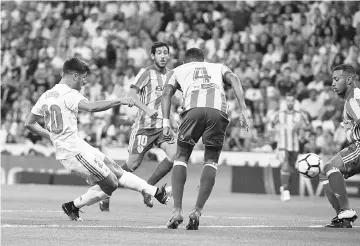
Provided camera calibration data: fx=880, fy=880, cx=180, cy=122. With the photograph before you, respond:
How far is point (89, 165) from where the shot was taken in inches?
427

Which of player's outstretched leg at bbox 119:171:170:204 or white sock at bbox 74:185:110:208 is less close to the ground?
player's outstretched leg at bbox 119:171:170:204

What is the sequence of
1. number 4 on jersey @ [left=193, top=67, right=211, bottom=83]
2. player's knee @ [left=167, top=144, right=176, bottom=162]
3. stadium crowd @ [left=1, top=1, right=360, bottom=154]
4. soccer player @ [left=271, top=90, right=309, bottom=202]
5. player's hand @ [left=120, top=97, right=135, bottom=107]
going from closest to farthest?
player's hand @ [left=120, top=97, right=135, bottom=107] → number 4 on jersey @ [left=193, top=67, right=211, bottom=83] → player's knee @ [left=167, top=144, right=176, bottom=162] → soccer player @ [left=271, top=90, right=309, bottom=202] → stadium crowd @ [left=1, top=1, right=360, bottom=154]

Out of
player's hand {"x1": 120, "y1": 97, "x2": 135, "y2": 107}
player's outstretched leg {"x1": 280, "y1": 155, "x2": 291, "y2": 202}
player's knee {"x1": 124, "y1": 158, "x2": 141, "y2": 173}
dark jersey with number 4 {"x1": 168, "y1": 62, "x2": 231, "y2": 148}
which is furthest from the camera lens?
player's outstretched leg {"x1": 280, "y1": 155, "x2": 291, "y2": 202}

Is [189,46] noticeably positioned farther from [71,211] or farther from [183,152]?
[183,152]

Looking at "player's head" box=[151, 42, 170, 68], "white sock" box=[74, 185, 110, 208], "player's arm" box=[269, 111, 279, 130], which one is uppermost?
"player's arm" box=[269, 111, 279, 130]

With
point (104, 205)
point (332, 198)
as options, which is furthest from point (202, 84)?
point (104, 205)

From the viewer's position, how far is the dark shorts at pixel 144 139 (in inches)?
566

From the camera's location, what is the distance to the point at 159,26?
27.1m

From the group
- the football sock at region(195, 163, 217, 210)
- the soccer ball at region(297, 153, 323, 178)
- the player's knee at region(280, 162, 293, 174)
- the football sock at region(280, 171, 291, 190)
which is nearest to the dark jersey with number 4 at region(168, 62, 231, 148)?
the football sock at region(195, 163, 217, 210)

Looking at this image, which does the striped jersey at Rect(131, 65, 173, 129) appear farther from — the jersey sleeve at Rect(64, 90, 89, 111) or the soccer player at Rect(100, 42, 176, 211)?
the jersey sleeve at Rect(64, 90, 89, 111)

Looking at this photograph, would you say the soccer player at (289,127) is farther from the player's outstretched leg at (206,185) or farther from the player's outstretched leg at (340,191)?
the player's outstretched leg at (206,185)

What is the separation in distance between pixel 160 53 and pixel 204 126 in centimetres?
341

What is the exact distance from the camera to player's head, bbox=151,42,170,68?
13805 millimetres

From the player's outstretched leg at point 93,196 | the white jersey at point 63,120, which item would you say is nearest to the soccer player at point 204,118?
the player's outstretched leg at point 93,196
